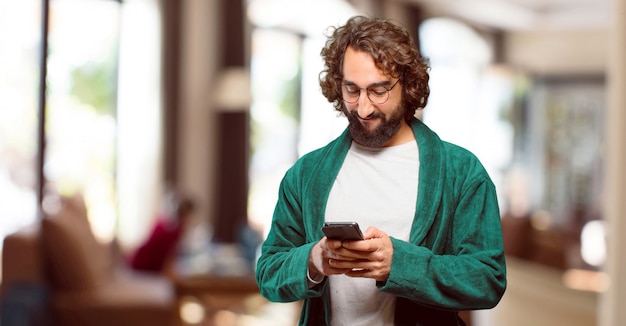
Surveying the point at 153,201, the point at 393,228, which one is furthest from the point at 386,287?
the point at 153,201

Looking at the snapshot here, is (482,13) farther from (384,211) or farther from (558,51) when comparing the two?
(384,211)

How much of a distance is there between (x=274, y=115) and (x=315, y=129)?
27.6 inches

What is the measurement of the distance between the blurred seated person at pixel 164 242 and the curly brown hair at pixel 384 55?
15.6 feet

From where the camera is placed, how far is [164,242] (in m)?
6.32

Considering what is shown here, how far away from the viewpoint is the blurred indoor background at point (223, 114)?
6.02 m

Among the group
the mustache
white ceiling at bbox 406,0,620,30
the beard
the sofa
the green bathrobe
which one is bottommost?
the sofa

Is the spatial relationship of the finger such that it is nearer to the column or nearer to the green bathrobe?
the green bathrobe

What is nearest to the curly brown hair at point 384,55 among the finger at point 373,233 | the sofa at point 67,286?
the finger at point 373,233

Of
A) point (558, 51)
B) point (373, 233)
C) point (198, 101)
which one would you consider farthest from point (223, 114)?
point (558, 51)

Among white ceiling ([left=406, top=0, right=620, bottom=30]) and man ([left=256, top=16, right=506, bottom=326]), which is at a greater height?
white ceiling ([left=406, top=0, right=620, bottom=30])

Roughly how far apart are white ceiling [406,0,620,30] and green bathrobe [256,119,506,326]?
10819 millimetres

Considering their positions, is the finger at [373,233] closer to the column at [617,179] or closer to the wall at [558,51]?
the column at [617,179]

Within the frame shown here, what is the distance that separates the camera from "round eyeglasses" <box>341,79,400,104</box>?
1.38 meters

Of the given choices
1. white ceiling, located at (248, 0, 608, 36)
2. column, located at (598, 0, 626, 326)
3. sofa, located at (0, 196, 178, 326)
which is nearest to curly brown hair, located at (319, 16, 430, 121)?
column, located at (598, 0, 626, 326)
